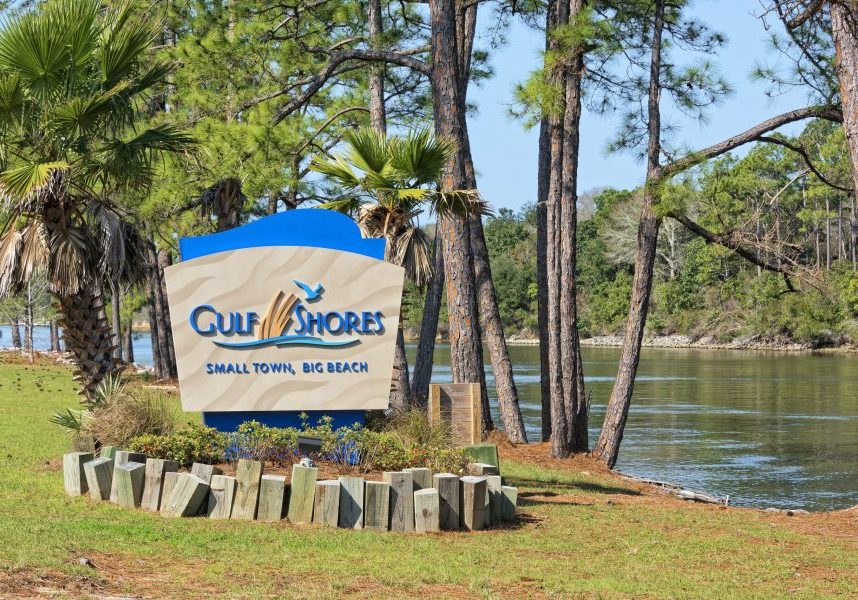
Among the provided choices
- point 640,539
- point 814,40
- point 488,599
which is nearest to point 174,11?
point 814,40

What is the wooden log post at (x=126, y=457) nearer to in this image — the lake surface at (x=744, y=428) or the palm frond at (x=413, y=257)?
the palm frond at (x=413, y=257)

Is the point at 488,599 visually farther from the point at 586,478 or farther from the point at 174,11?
the point at 174,11

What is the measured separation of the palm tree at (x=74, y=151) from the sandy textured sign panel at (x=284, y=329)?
2390 millimetres

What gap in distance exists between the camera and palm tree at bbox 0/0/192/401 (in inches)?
455

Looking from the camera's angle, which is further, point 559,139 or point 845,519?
point 559,139

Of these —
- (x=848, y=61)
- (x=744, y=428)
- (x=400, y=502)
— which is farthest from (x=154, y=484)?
(x=744, y=428)

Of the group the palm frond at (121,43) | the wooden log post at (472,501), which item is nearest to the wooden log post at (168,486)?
the wooden log post at (472,501)

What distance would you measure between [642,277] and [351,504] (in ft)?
29.5

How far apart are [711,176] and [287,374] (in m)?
8.73

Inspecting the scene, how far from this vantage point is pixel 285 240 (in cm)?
1058

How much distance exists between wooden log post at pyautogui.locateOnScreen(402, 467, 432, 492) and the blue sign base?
1724mm

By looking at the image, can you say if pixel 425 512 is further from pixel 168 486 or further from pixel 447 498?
pixel 168 486

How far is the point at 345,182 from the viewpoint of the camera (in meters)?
11.5

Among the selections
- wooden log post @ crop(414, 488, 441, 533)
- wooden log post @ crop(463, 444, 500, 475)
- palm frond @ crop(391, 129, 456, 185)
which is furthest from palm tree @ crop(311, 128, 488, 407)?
wooden log post @ crop(414, 488, 441, 533)
